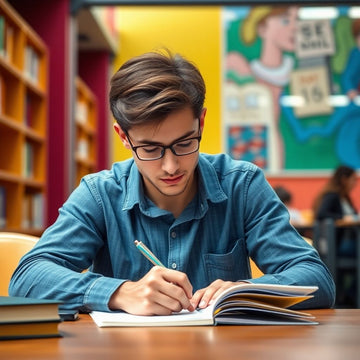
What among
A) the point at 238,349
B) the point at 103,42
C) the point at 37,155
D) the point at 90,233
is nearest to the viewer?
the point at 238,349

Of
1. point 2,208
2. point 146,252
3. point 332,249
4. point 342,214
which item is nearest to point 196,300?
point 146,252

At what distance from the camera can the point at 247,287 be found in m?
1.12

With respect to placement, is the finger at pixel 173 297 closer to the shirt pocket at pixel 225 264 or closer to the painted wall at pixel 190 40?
the shirt pocket at pixel 225 264

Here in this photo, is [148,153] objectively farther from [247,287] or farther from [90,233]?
[247,287]

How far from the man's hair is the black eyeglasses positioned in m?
0.06

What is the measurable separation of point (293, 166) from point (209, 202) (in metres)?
7.21

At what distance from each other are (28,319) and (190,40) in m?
8.40

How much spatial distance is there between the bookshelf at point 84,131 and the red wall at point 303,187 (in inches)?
89.8

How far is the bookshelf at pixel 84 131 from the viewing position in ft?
24.5

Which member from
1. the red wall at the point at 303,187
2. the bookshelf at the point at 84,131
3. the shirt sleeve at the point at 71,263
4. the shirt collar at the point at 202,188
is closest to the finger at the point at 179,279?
the shirt sleeve at the point at 71,263

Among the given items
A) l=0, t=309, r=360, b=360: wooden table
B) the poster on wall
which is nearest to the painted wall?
the poster on wall

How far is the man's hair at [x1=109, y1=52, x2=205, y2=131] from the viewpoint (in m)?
1.41

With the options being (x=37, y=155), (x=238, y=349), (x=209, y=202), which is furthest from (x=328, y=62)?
(x=238, y=349)

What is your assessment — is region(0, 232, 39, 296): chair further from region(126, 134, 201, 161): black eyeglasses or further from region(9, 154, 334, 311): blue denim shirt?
region(126, 134, 201, 161): black eyeglasses
